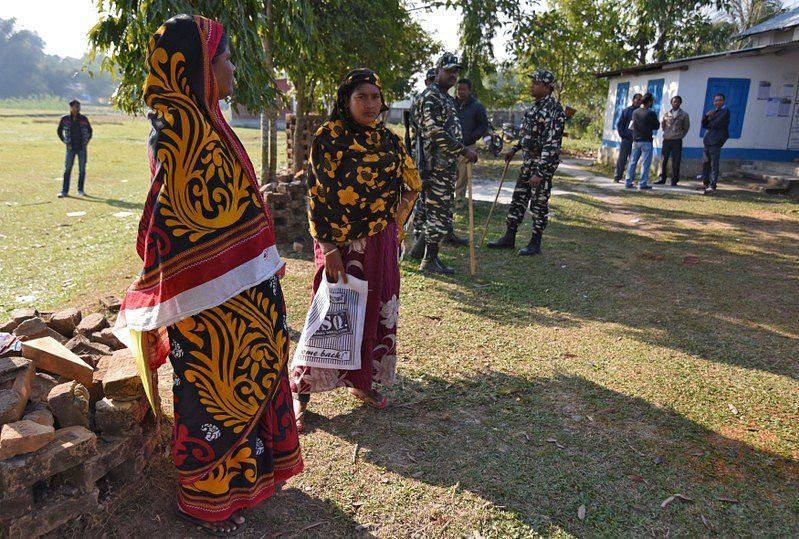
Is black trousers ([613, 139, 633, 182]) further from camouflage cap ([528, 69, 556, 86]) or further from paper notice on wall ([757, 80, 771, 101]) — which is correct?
camouflage cap ([528, 69, 556, 86])

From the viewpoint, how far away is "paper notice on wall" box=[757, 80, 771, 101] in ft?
49.1

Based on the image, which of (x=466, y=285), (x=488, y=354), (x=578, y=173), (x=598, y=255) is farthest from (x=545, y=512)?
(x=578, y=173)

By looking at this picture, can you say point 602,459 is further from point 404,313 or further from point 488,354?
point 404,313

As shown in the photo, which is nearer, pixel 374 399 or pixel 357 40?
pixel 374 399

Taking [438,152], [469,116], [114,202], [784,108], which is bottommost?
[114,202]

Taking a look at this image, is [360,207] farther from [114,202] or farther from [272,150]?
[114,202]

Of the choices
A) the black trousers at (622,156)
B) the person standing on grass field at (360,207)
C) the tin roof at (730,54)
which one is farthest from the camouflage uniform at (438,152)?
the tin roof at (730,54)

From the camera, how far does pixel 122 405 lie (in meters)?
2.48

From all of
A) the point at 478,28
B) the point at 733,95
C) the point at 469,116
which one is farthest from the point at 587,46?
the point at 469,116

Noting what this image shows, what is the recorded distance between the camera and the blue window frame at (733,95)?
48.8 feet

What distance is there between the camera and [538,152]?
689cm

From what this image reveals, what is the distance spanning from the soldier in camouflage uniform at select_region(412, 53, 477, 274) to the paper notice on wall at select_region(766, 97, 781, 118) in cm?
1294

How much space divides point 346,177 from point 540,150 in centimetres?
428

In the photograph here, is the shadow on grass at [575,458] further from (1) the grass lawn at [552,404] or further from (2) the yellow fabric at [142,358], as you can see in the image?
(2) the yellow fabric at [142,358]
